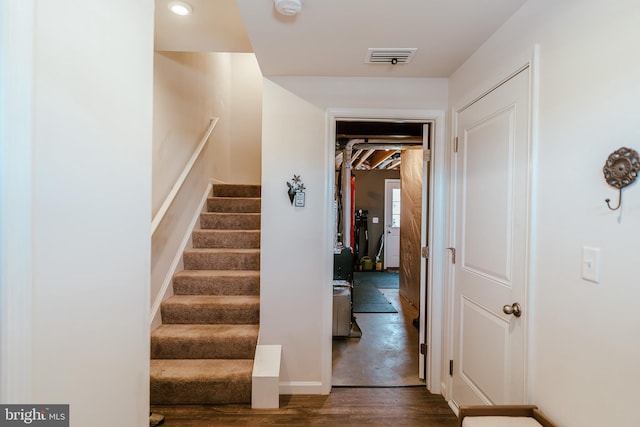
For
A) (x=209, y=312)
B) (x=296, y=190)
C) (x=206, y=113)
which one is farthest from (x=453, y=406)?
(x=206, y=113)

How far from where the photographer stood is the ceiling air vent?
6.15ft

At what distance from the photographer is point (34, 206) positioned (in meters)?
0.69

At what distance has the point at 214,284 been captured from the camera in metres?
2.80

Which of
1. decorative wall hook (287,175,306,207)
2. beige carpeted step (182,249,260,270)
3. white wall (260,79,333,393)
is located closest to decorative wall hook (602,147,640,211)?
white wall (260,79,333,393)

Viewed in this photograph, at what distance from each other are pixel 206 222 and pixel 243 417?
2.11 m

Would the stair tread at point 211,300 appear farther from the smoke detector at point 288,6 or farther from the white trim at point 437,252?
the smoke detector at point 288,6

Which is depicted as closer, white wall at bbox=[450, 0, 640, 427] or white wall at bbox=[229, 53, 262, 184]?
white wall at bbox=[450, 0, 640, 427]

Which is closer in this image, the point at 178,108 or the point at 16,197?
the point at 16,197

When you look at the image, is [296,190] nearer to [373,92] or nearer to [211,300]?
[373,92]

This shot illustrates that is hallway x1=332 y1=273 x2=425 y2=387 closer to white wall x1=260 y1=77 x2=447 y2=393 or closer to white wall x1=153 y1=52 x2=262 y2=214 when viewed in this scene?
white wall x1=260 y1=77 x2=447 y2=393

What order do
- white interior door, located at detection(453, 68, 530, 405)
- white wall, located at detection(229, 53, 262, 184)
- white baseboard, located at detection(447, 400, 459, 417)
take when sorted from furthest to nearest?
white wall, located at detection(229, 53, 262, 184)
white baseboard, located at detection(447, 400, 459, 417)
white interior door, located at detection(453, 68, 530, 405)

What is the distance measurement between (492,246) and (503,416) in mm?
816

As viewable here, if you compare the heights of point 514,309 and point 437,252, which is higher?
point 437,252

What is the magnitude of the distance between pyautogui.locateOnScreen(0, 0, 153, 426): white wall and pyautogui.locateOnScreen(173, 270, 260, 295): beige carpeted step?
5.28 ft
